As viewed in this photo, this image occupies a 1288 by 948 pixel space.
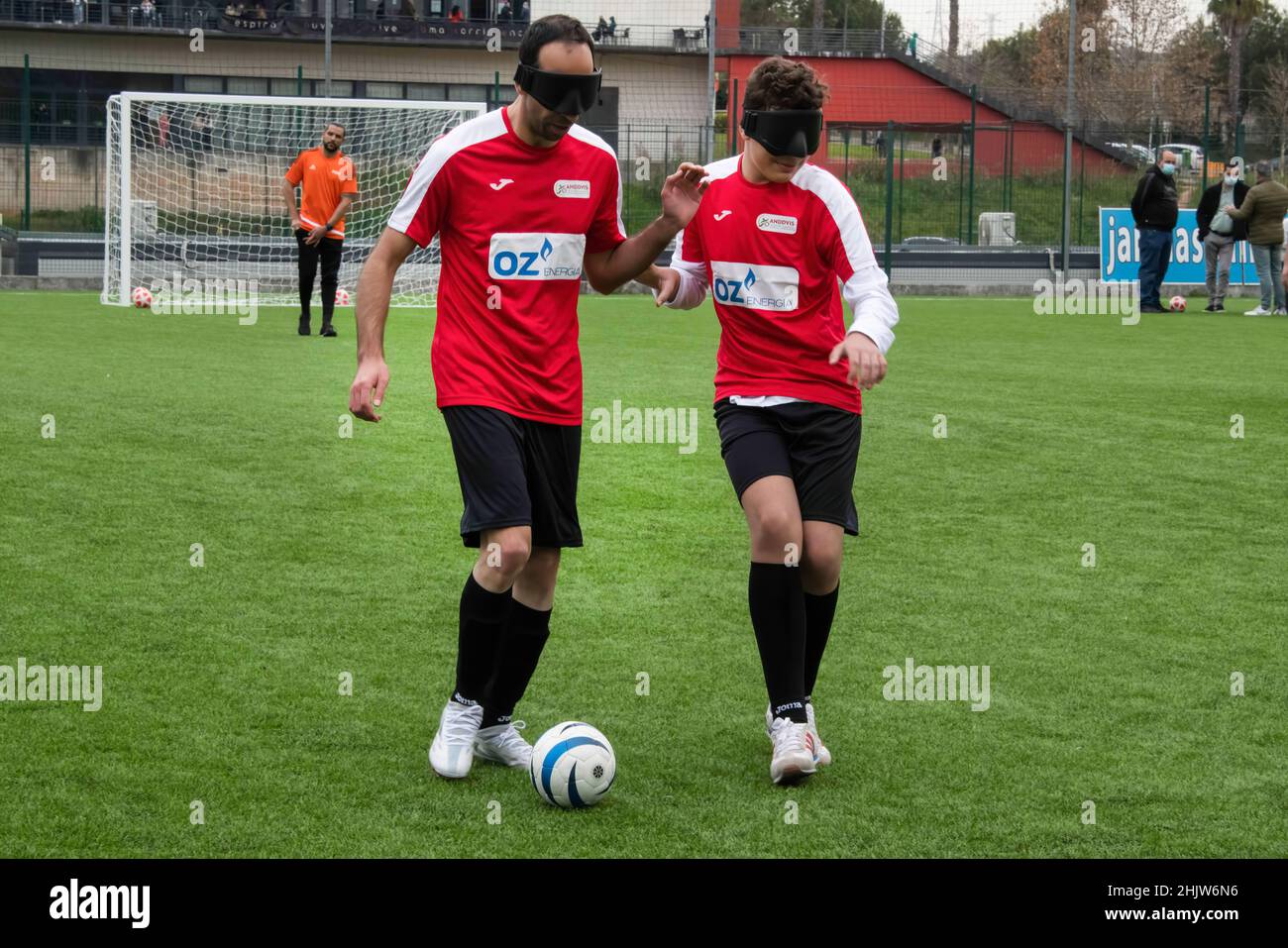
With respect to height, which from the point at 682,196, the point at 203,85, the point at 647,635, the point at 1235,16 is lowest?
the point at 647,635

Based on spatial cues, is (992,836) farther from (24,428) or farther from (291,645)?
(24,428)

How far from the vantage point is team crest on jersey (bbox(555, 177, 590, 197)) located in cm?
462

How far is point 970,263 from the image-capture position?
29.1 meters

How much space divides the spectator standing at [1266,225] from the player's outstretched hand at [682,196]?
19770 mm

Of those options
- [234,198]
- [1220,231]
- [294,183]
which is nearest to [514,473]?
[294,183]

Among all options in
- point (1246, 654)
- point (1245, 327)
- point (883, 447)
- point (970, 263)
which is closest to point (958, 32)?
point (970, 263)

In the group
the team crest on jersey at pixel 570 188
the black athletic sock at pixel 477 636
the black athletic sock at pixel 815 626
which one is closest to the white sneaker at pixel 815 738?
the black athletic sock at pixel 815 626

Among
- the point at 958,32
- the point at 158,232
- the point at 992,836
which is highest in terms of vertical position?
the point at 958,32

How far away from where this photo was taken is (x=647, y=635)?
608 centimetres

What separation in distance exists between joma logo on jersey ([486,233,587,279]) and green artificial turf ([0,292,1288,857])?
1.39m

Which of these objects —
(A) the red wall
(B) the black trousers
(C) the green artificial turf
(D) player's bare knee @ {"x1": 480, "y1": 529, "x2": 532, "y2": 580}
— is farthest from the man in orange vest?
(A) the red wall

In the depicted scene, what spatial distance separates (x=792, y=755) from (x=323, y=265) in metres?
12.9

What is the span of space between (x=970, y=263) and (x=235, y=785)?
2610 cm

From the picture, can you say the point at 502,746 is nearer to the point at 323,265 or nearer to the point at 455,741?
the point at 455,741
